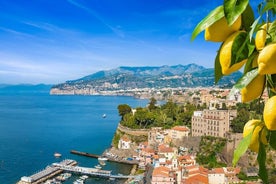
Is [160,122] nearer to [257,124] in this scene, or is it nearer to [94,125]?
[94,125]

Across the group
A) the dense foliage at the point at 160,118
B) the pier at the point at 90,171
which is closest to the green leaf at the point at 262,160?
the pier at the point at 90,171

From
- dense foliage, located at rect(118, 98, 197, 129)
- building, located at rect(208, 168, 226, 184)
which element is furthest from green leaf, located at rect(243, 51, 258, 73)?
dense foliage, located at rect(118, 98, 197, 129)

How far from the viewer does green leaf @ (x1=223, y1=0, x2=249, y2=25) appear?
0.29 meters

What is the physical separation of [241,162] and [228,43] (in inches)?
480

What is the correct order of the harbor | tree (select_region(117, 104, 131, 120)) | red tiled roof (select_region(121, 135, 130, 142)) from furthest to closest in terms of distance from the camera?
1. tree (select_region(117, 104, 131, 120))
2. red tiled roof (select_region(121, 135, 130, 142))
3. the harbor

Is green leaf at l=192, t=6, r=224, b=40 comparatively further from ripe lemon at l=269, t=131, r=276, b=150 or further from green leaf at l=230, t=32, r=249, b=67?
ripe lemon at l=269, t=131, r=276, b=150

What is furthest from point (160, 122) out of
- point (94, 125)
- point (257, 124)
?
point (257, 124)

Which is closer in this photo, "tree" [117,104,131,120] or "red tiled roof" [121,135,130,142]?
"red tiled roof" [121,135,130,142]

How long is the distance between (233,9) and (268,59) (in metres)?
0.05

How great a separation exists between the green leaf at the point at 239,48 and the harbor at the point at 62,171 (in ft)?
41.5

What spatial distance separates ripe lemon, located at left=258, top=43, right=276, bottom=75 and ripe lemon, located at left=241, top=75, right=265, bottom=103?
0.05 m

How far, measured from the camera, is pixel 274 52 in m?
0.28

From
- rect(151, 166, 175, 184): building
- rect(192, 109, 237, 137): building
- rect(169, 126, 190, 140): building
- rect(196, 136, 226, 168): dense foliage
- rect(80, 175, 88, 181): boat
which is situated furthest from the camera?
rect(169, 126, 190, 140): building

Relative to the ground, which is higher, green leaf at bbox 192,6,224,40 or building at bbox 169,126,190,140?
green leaf at bbox 192,6,224,40
